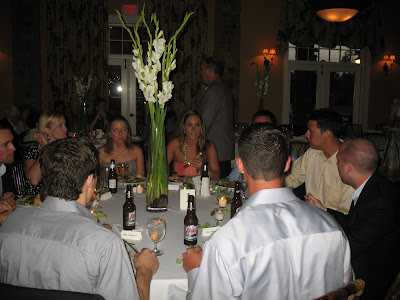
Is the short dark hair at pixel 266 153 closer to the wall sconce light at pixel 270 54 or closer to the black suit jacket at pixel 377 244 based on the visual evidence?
the black suit jacket at pixel 377 244

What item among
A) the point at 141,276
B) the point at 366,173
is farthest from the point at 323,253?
the point at 366,173

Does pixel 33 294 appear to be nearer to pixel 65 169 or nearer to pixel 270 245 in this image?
pixel 65 169

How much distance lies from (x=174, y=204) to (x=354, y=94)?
32.1 ft

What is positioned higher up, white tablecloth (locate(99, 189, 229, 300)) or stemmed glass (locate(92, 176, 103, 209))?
stemmed glass (locate(92, 176, 103, 209))

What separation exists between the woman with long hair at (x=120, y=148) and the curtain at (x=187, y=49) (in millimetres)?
5861

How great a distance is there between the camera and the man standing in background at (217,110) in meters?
4.53

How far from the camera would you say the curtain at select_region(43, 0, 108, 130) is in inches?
365

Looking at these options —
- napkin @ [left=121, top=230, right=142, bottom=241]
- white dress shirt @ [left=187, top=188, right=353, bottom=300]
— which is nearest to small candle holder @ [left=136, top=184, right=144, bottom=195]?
napkin @ [left=121, top=230, right=142, bottom=241]

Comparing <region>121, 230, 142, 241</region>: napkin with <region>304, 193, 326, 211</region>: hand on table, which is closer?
<region>121, 230, 142, 241</region>: napkin

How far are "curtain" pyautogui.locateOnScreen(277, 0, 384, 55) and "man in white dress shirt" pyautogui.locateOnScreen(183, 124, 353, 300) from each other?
364 inches

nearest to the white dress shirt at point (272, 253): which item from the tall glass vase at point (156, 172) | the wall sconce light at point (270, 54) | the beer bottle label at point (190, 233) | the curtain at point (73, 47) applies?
the beer bottle label at point (190, 233)

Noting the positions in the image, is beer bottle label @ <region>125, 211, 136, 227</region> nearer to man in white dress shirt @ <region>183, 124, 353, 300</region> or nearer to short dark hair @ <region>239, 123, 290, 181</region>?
man in white dress shirt @ <region>183, 124, 353, 300</region>

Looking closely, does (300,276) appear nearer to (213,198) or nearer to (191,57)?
(213,198)

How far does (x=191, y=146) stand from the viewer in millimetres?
3846
